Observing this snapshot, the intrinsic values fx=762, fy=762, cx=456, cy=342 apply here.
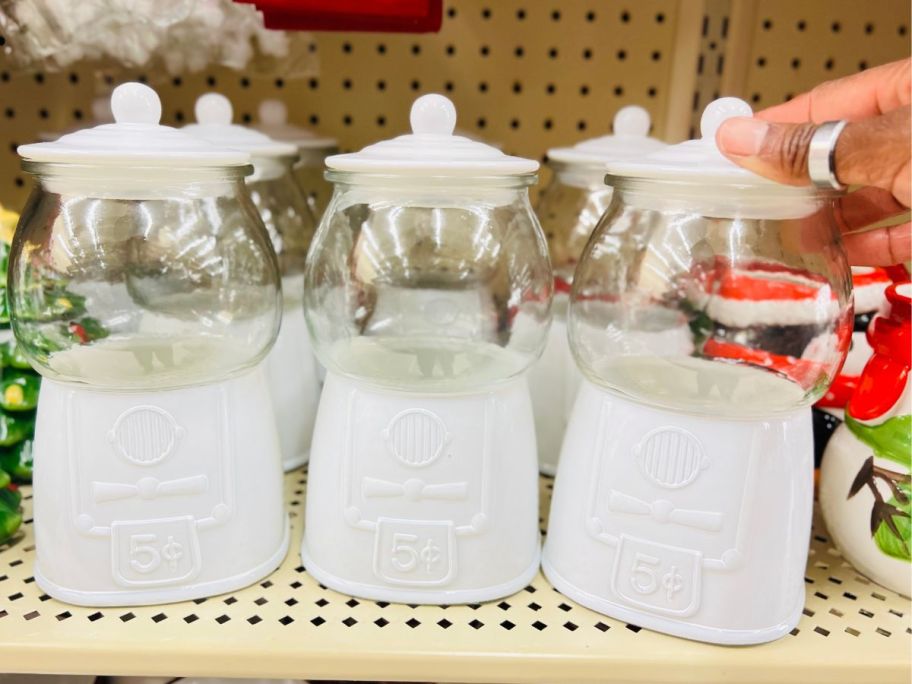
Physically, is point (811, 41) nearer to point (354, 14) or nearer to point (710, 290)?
point (710, 290)

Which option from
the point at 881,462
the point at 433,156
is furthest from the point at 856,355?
the point at 433,156

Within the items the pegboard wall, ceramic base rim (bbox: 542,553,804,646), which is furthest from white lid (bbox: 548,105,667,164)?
ceramic base rim (bbox: 542,553,804,646)

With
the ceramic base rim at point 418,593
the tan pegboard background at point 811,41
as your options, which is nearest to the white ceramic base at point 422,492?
the ceramic base rim at point 418,593

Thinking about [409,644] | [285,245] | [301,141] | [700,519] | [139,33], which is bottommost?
[409,644]

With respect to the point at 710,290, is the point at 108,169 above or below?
above

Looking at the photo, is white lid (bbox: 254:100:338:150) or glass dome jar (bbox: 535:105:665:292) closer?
glass dome jar (bbox: 535:105:665:292)

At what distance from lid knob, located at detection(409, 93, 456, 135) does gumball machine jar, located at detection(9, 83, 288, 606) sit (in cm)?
15

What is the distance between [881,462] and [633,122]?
1.47 feet

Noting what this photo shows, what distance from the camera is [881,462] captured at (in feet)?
2.31

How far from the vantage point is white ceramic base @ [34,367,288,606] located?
648mm

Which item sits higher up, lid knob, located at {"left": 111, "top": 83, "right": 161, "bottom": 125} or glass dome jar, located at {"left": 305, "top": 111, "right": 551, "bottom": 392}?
lid knob, located at {"left": 111, "top": 83, "right": 161, "bottom": 125}

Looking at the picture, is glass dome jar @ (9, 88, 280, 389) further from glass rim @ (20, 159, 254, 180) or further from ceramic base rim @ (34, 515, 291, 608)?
ceramic base rim @ (34, 515, 291, 608)

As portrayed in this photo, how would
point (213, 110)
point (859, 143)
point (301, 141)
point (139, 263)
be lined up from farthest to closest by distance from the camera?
point (301, 141) → point (213, 110) → point (139, 263) → point (859, 143)

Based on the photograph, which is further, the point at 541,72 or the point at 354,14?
the point at 541,72
